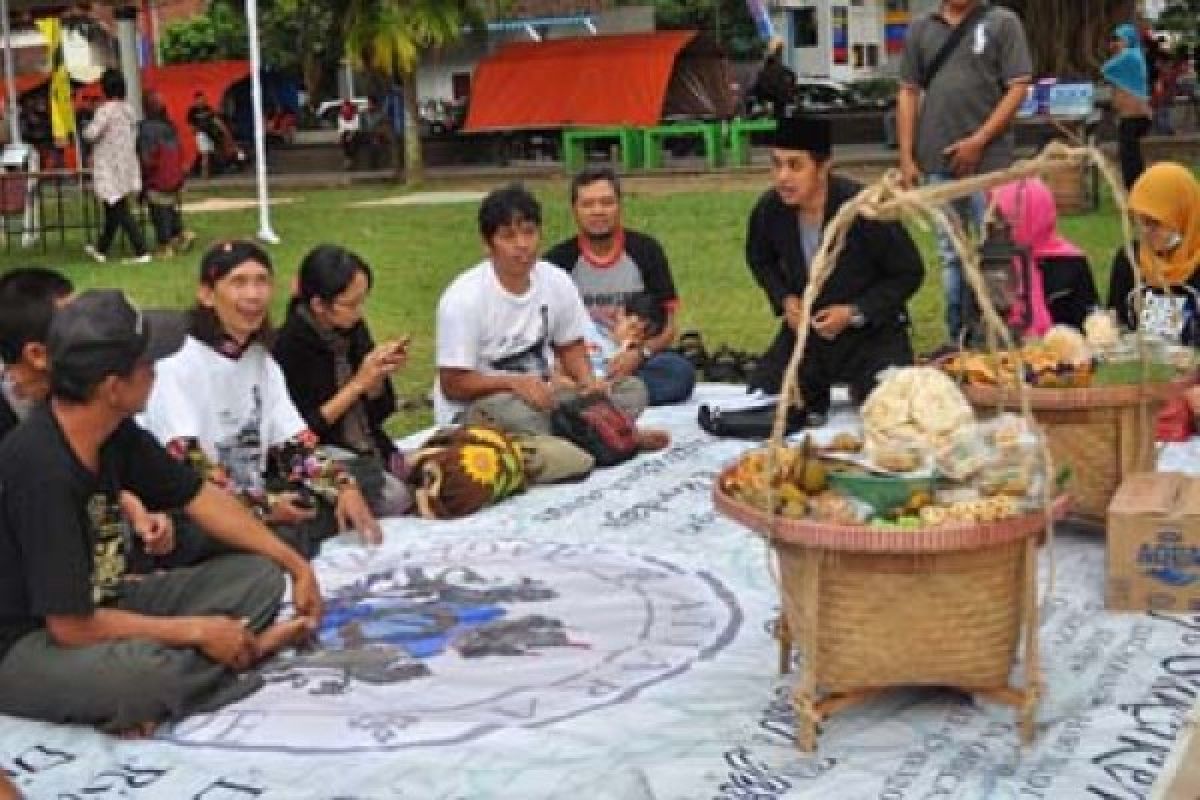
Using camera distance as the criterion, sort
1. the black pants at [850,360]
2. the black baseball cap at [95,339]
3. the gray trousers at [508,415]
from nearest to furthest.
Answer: the black baseball cap at [95,339] < the gray trousers at [508,415] < the black pants at [850,360]

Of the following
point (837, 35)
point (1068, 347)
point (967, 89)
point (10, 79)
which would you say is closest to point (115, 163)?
point (10, 79)

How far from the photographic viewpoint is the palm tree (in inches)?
843

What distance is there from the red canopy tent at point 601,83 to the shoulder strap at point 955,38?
16.1 m

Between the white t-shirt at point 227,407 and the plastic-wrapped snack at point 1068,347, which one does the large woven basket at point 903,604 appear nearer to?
the plastic-wrapped snack at point 1068,347

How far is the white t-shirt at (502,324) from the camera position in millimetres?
5531

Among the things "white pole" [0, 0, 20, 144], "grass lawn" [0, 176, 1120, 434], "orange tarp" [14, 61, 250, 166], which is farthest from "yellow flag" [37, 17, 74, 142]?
"orange tarp" [14, 61, 250, 166]

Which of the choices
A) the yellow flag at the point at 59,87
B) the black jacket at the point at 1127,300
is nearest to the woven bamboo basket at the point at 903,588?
the black jacket at the point at 1127,300

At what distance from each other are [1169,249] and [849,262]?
1122 millimetres

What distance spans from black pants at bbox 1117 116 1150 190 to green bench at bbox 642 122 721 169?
28.9 feet

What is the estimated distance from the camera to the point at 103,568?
347 cm

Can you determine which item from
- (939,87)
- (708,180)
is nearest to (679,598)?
(939,87)

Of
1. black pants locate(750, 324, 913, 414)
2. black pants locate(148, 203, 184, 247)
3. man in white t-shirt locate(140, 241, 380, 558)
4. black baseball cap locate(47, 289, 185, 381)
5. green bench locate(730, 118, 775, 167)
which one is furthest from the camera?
green bench locate(730, 118, 775, 167)

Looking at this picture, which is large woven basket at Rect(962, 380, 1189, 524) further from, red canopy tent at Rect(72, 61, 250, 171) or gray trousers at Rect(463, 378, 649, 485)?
red canopy tent at Rect(72, 61, 250, 171)

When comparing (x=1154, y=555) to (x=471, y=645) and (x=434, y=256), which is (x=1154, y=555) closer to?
(x=471, y=645)
